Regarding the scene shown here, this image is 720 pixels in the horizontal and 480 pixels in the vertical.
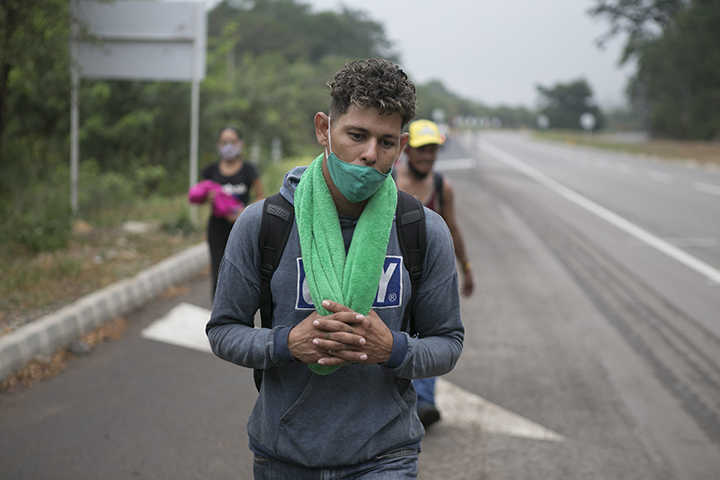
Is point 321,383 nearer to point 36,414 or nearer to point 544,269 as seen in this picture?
point 36,414

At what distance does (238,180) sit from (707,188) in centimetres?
1863

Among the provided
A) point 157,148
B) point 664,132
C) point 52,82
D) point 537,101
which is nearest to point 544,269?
point 52,82

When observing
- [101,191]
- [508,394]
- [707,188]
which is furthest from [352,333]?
[707,188]

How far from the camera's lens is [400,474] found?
2.14 meters

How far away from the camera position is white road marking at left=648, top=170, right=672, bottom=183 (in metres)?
23.7

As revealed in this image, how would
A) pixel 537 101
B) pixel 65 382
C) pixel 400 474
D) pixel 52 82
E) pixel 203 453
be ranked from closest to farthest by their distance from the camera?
pixel 400 474, pixel 203 453, pixel 65 382, pixel 52 82, pixel 537 101

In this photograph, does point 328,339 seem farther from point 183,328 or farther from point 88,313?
point 183,328

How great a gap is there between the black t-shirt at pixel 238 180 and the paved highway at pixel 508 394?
133 centimetres

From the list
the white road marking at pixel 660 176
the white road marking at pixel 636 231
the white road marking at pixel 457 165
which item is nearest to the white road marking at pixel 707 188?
the white road marking at pixel 660 176

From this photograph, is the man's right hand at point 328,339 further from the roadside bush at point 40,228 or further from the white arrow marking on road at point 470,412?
the roadside bush at point 40,228

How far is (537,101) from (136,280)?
439 ft

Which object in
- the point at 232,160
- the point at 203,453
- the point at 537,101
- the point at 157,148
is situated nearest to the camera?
the point at 203,453

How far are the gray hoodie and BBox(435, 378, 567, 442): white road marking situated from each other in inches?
102

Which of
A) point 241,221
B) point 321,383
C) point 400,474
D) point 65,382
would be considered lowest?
point 65,382
